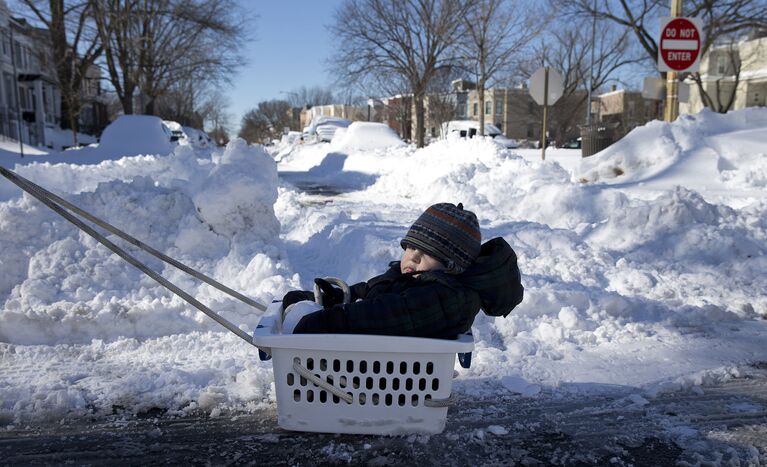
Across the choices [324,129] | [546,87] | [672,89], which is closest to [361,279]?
[546,87]

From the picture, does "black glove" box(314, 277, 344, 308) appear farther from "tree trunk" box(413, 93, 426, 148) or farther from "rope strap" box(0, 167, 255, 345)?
"tree trunk" box(413, 93, 426, 148)

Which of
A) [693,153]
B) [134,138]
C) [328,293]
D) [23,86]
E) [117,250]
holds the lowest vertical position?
[328,293]

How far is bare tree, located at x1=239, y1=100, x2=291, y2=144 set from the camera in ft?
256

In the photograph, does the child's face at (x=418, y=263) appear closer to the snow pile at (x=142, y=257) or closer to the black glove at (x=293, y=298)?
the black glove at (x=293, y=298)

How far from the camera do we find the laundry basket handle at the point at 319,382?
8.25ft

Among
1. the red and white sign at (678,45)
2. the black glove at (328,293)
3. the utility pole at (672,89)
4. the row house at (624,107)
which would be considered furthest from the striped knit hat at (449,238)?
the row house at (624,107)

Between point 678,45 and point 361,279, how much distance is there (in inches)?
300

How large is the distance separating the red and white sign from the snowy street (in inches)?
94.9

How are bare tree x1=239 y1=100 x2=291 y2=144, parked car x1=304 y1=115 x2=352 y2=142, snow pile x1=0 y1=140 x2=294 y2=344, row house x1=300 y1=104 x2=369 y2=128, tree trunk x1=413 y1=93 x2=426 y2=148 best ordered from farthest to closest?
bare tree x1=239 y1=100 x2=291 y2=144, row house x1=300 y1=104 x2=369 y2=128, parked car x1=304 y1=115 x2=352 y2=142, tree trunk x1=413 y1=93 x2=426 y2=148, snow pile x1=0 y1=140 x2=294 y2=344

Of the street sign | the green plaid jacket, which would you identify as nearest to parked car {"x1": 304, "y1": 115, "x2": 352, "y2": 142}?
the street sign

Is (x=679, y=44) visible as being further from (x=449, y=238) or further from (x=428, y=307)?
(x=428, y=307)

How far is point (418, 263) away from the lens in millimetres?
2816

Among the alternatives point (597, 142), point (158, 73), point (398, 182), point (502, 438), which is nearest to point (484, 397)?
point (502, 438)

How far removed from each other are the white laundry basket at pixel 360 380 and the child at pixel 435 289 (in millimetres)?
84
